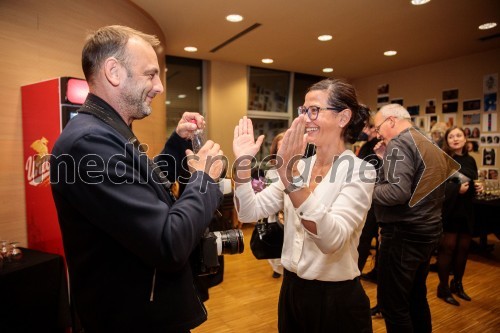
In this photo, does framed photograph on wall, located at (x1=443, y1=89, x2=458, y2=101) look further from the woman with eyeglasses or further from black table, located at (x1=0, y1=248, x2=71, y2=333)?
black table, located at (x1=0, y1=248, x2=71, y2=333)

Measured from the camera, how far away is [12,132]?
2.47 m

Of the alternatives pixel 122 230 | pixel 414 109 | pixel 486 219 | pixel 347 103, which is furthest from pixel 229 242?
pixel 414 109

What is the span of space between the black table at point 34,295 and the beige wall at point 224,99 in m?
3.91

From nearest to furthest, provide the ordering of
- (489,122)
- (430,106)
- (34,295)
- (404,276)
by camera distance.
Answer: (404,276) < (34,295) < (489,122) < (430,106)

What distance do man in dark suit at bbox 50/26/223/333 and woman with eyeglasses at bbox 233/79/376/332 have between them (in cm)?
28

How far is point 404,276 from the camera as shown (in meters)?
1.90

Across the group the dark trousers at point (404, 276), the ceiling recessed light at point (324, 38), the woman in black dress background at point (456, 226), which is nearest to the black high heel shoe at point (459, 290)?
the woman in black dress background at point (456, 226)

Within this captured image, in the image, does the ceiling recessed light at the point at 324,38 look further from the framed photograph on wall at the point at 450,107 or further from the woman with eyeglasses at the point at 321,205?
the woman with eyeglasses at the point at 321,205

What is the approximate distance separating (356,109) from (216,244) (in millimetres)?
902

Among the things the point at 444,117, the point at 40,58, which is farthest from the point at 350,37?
the point at 40,58

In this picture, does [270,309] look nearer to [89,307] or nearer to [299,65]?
[89,307]

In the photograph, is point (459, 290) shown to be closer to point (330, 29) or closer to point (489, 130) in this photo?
point (330, 29)

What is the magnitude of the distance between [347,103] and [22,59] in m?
2.47

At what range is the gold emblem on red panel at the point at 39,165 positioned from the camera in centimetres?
240
